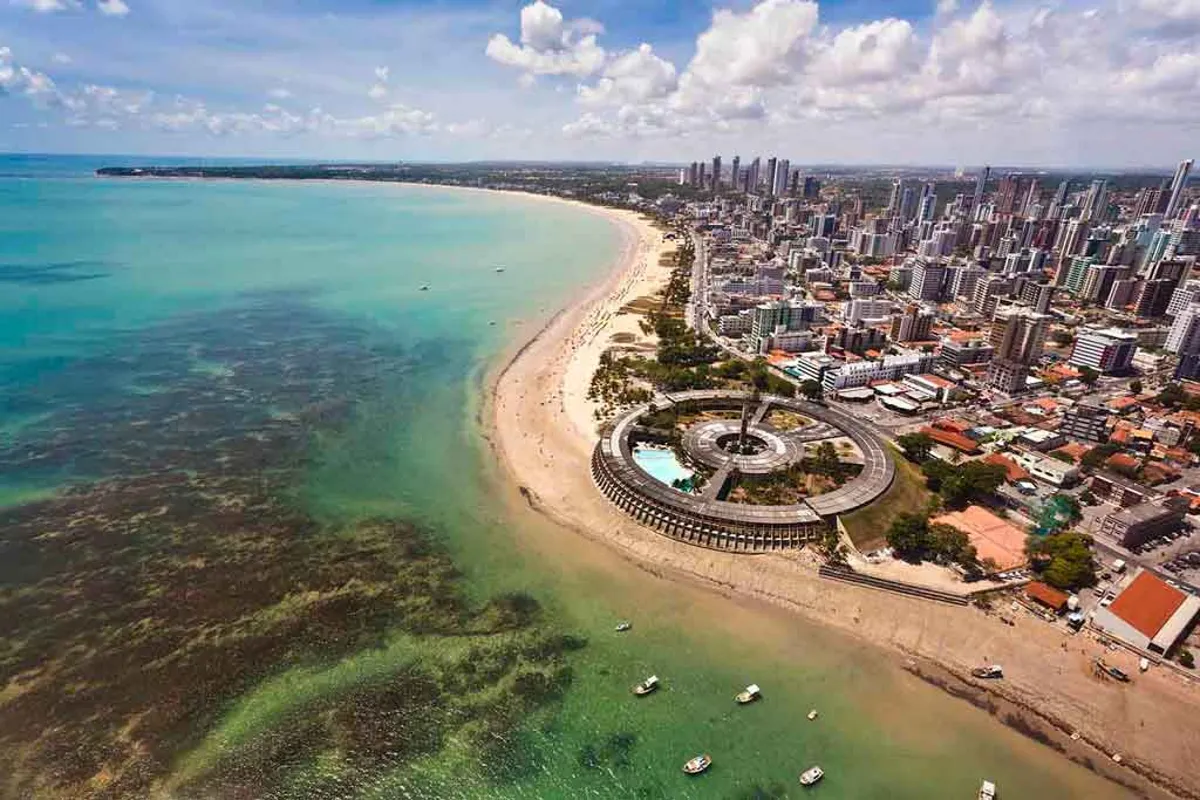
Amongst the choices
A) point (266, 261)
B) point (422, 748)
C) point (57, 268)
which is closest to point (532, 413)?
point (422, 748)

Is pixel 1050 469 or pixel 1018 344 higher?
pixel 1018 344

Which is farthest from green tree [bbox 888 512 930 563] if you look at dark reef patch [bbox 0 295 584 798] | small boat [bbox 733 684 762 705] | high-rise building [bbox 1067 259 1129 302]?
high-rise building [bbox 1067 259 1129 302]

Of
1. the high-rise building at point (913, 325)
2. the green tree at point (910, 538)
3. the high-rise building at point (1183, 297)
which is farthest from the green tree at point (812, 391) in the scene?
the high-rise building at point (1183, 297)

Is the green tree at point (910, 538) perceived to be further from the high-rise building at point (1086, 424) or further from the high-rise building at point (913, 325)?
the high-rise building at point (913, 325)

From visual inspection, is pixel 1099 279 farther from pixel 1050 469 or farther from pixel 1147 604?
pixel 1147 604

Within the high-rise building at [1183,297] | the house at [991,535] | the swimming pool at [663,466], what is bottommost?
the house at [991,535]

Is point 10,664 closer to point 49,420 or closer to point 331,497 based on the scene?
point 331,497

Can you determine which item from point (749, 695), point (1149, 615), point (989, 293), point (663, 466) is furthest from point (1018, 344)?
point (749, 695)
